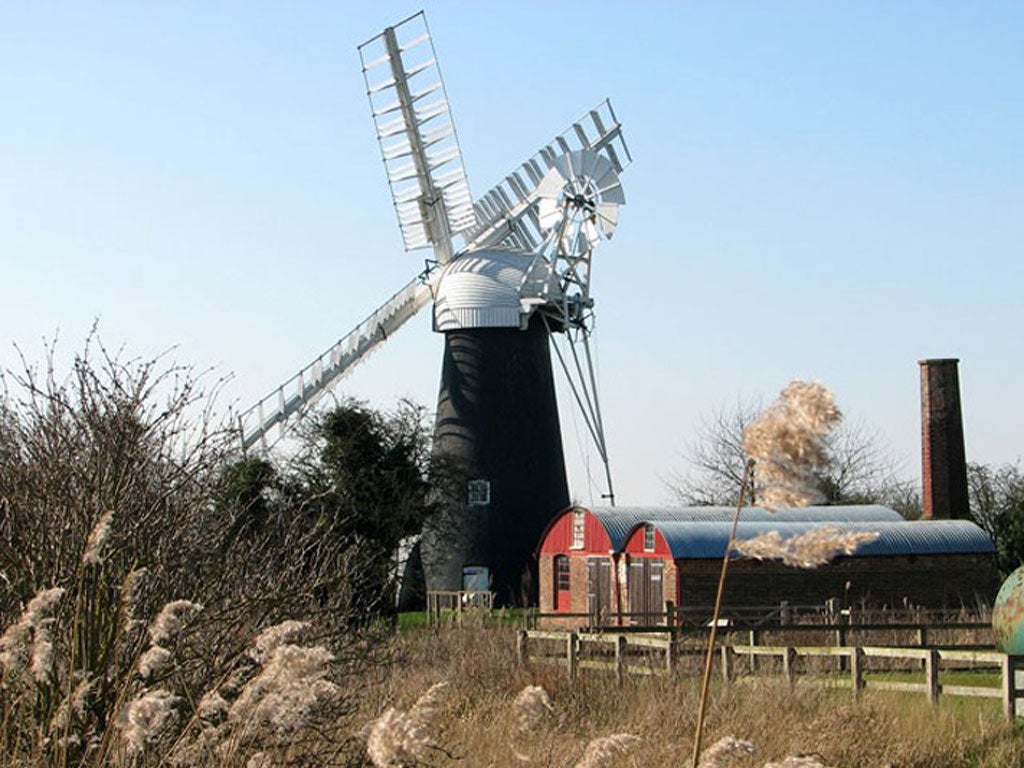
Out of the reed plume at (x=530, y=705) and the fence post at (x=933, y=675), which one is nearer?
the reed plume at (x=530, y=705)

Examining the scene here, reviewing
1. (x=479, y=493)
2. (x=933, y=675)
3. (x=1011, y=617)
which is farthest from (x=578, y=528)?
(x=933, y=675)

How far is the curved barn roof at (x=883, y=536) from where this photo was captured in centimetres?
3603

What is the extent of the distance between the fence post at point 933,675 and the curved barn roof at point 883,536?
17.1 metres

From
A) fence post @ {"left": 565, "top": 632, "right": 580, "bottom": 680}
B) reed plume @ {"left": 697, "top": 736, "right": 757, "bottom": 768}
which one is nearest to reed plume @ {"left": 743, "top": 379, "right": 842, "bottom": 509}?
reed plume @ {"left": 697, "top": 736, "right": 757, "bottom": 768}

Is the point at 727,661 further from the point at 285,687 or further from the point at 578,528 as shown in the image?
the point at 578,528

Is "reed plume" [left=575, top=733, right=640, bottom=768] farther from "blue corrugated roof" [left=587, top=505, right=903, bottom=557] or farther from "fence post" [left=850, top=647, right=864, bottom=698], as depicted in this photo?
"blue corrugated roof" [left=587, top=505, right=903, bottom=557]

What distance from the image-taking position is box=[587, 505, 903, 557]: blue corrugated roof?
39.7 metres

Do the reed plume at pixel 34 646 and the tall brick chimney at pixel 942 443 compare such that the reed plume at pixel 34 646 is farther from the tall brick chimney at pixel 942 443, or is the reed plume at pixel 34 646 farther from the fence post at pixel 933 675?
the tall brick chimney at pixel 942 443

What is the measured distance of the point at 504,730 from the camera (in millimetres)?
12648

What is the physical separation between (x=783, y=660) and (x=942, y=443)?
90.6 feet

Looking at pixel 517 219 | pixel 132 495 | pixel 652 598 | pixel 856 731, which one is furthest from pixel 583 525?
pixel 132 495

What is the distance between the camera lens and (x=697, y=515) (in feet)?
136

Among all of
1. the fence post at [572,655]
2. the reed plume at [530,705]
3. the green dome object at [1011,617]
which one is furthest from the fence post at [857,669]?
the reed plume at [530,705]

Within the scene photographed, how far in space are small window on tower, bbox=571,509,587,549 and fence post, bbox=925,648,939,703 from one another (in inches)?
938
